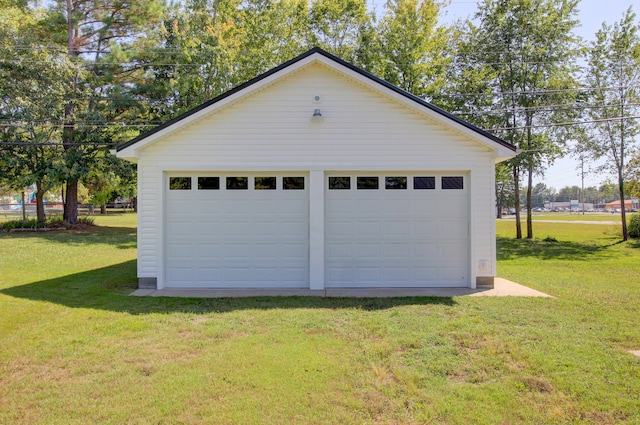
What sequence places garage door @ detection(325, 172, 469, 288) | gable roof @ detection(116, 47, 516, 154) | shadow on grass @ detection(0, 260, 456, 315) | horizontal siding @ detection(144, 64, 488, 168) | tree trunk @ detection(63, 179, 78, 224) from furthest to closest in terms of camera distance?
tree trunk @ detection(63, 179, 78, 224)
garage door @ detection(325, 172, 469, 288)
horizontal siding @ detection(144, 64, 488, 168)
gable roof @ detection(116, 47, 516, 154)
shadow on grass @ detection(0, 260, 456, 315)

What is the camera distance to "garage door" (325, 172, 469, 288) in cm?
862

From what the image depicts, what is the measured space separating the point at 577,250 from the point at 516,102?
27.0 ft

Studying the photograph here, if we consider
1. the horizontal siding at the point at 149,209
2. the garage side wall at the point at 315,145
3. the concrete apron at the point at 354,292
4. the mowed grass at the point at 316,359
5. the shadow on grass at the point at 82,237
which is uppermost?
the garage side wall at the point at 315,145

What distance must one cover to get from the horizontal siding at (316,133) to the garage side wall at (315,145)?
0.07 ft

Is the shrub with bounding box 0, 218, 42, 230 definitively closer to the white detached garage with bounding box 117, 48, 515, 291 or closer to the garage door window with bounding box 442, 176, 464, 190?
the white detached garage with bounding box 117, 48, 515, 291

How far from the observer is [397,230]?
862 cm

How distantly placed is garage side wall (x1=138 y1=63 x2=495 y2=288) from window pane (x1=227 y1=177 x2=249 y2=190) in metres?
0.29

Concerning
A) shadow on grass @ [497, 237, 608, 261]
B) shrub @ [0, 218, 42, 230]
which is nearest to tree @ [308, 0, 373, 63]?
shadow on grass @ [497, 237, 608, 261]

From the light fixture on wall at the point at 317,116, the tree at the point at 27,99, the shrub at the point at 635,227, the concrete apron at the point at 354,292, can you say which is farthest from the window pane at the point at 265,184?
the shrub at the point at 635,227

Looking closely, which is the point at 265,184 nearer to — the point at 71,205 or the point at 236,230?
the point at 236,230

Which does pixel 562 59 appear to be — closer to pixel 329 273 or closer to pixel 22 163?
pixel 329 273

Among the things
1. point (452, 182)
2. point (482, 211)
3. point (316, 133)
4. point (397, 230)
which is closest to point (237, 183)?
point (316, 133)

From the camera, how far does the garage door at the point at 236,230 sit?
8625mm

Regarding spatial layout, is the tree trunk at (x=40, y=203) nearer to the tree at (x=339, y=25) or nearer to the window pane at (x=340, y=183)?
the tree at (x=339, y=25)
